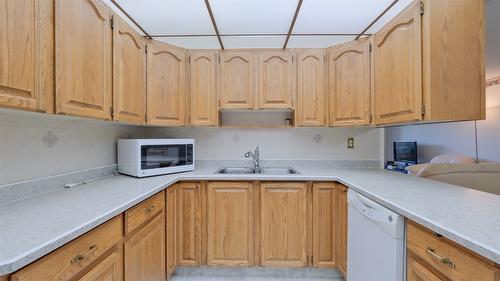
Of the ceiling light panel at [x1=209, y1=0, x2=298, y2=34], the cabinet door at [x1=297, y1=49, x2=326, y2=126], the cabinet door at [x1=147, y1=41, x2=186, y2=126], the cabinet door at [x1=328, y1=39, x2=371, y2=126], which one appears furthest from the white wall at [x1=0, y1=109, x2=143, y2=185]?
the cabinet door at [x1=328, y1=39, x2=371, y2=126]

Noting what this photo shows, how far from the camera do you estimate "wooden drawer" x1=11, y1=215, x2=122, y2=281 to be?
68 cm

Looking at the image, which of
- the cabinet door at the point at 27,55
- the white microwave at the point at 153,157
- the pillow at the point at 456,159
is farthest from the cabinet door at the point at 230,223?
the pillow at the point at 456,159

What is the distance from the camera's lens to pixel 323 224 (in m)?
1.91

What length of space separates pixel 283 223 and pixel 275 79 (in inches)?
51.4

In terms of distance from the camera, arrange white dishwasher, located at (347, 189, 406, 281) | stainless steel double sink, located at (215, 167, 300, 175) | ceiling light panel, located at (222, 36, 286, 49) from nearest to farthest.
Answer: white dishwasher, located at (347, 189, 406, 281), ceiling light panel, located at (222, 36, 286, 49), stainless steel double sink, located at (215, 167, 300, 175)

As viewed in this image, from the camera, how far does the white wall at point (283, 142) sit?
8.14 ft

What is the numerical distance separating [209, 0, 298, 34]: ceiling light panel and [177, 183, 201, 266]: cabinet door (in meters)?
1.36

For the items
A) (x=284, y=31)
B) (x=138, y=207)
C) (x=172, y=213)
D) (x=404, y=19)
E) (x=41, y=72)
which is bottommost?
(x=172, y=213)

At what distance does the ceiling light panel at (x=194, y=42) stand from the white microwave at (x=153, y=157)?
0.96m

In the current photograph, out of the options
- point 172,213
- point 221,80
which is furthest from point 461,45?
point 172,213

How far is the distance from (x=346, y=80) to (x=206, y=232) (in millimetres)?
1826

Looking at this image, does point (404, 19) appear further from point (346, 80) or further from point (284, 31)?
point (284, 31)

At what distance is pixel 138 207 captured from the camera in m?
Result: 1.30

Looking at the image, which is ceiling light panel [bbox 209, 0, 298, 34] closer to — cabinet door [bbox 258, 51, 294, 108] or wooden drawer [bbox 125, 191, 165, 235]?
cabinet door [bbox 258, 51, 294, 108]
